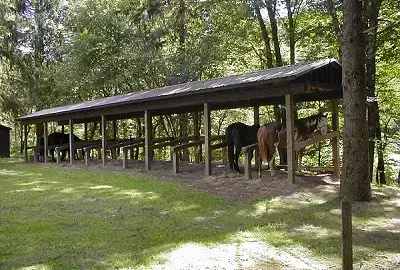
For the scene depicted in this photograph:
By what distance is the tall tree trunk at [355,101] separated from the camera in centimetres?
793

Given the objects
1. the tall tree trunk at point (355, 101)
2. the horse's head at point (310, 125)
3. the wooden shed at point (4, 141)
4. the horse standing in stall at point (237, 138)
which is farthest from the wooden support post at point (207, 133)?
the wooden shed at point (4, 141)

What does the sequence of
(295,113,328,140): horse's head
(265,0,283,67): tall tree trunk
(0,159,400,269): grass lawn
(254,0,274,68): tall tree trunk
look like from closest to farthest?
(0,159,400,269): grass lawn
(295,113,328,140): horse's head
(265,0,283,67): tall tree trunk
(254,0,274,68): tall tree trunk

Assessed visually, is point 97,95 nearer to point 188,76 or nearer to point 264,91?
point 188,76

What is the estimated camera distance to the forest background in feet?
52.8

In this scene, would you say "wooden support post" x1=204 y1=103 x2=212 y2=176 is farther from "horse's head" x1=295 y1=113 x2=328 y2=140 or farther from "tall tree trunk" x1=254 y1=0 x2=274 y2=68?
"tall tree trunk" x1=254 y1=0 x2=274 y2=68

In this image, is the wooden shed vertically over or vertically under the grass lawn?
over

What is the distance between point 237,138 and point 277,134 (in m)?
1.90

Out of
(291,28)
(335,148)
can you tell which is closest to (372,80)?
(335,148)

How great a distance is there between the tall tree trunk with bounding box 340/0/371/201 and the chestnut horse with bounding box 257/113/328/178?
3.09 m

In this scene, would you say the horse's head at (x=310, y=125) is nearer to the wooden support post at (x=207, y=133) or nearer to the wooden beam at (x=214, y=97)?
the wooden beam at (x=214, y=97)

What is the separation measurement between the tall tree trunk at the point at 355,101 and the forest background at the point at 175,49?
5.06 metres

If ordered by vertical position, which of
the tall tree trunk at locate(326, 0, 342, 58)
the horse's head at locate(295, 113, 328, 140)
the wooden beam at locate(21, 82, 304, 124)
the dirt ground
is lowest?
the dirt ground

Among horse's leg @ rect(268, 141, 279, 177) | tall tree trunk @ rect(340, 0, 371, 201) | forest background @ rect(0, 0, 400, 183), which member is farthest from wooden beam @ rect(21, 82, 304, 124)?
forest background @ rect(0, 0, 400, 183)

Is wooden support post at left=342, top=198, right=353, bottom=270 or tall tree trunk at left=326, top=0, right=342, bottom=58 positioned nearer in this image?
wooden support post at left=342, top=198, right=353, bottom=270
